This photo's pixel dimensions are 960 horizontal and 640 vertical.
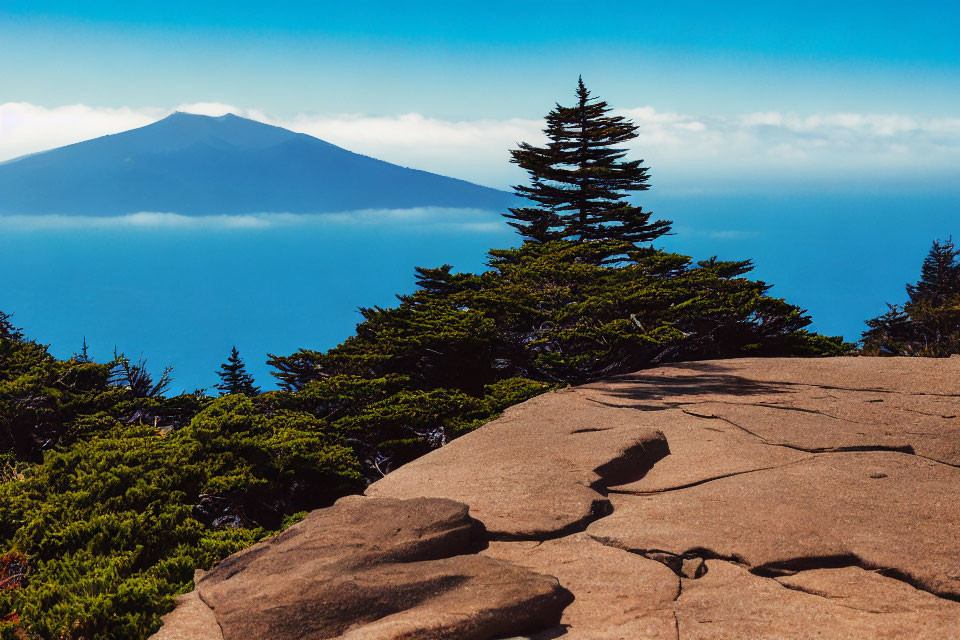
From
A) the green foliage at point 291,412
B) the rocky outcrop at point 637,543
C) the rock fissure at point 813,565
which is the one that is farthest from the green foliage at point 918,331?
the rock fissure at point 813,565

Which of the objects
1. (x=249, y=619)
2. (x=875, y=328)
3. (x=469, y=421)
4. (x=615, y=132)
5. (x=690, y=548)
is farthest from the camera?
(x=615, y=132)

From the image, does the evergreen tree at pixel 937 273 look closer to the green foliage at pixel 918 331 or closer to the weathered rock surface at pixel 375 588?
the green foliage at pixel 918 331

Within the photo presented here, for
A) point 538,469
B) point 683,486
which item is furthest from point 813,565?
point 538,469

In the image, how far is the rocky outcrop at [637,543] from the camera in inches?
126

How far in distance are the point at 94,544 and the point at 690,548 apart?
388 centimetres

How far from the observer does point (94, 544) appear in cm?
458

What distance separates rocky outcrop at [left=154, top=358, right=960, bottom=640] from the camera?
319 cm

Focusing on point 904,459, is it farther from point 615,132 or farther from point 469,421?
point 615,132

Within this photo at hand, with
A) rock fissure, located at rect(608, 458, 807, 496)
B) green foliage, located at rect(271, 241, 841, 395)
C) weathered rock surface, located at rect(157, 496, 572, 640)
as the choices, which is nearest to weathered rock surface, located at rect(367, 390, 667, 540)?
rock fissure, located at rect(608, 458, 807, 496)

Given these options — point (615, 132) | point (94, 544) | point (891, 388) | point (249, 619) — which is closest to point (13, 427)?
point (94, 544)

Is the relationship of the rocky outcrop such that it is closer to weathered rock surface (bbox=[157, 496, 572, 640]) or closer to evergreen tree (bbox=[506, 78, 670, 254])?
weathered rock surface (bbox=[157, 496, 572, 640])

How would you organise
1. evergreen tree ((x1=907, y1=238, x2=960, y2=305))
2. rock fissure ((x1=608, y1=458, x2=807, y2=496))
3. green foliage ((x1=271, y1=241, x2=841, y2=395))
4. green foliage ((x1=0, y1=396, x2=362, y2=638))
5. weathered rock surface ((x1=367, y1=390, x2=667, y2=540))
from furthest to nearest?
evergreen tree ((x1=907, y1=238, x2=960, y2=305)), green foliage ((x1=271, y1=241, x2=841, y2=395)), rock fissure ((x1=608, y1=458, x2=807, y2=496)), weathered rock surface ((x1=367, y1=390, x2=667, y2=540)), green foliage ((x1=0, y1=396, x2=362, y2=638))

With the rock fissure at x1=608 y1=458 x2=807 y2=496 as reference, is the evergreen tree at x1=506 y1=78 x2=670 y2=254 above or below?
above

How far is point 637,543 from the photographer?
154 inches
